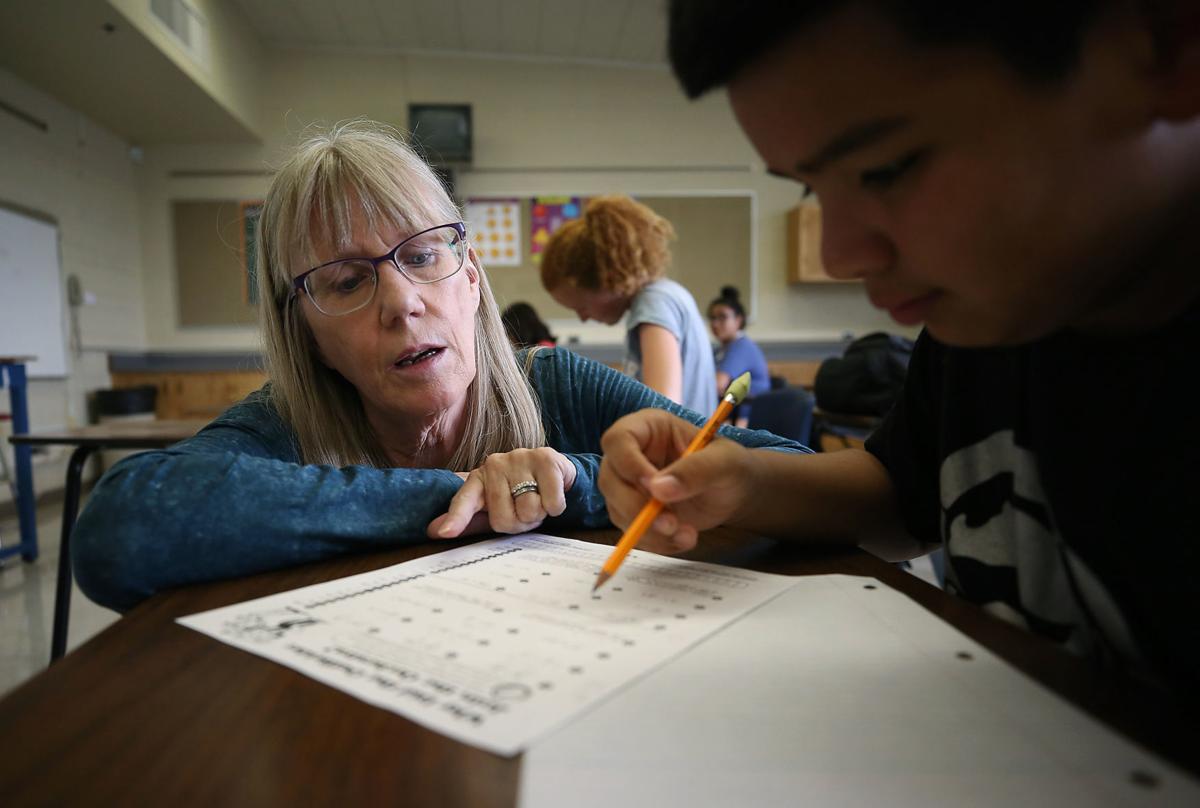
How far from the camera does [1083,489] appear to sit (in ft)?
1.64

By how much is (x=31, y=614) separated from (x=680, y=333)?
2377 millimetres

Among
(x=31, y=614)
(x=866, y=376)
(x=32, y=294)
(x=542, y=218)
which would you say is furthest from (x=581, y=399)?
(x=542, y=218)

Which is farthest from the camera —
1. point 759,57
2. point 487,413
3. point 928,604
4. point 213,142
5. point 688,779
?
point 213,142

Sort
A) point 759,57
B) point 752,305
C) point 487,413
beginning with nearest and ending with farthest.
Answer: point 759,57 → point 487,413 → point 752,305

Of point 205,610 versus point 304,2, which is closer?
point 205,610

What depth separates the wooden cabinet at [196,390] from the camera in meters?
5.55

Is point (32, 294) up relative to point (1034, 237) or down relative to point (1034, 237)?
up

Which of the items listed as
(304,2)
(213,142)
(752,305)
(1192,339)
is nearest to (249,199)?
(213,142)

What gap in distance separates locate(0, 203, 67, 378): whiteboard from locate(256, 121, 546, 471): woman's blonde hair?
412 centimetres

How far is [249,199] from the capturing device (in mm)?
5543

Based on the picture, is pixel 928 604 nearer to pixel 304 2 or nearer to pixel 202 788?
pixel 202 788

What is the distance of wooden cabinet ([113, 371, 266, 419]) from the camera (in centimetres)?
555

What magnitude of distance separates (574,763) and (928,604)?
0.31 meters

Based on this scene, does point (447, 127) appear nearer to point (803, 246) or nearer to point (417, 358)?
point (803, 246)
